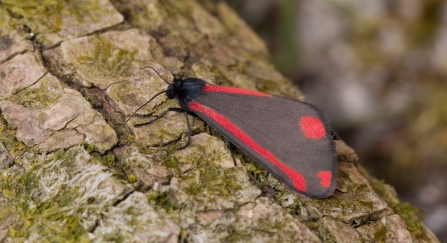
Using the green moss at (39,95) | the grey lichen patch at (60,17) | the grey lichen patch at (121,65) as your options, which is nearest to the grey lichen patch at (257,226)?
the grey lichen patch at (121,65)

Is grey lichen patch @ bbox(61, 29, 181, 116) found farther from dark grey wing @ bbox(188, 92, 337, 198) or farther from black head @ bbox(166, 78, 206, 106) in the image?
dark grey wing @ bbox(188, 92, 337, 198)

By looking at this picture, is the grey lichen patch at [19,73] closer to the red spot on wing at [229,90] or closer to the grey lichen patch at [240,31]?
the red spot on wing at [229,90]

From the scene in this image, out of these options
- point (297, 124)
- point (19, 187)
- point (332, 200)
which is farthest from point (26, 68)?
point (332, 200)

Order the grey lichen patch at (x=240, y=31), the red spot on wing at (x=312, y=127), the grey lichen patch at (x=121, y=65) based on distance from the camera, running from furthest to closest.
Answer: the grey lichen patch at (x=240, y=31) < the grey lichen patch at (x=121, y=65) < the red spot on wing at (x=312, y=127)

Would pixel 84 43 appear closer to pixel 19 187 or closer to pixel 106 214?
pixel 19 187

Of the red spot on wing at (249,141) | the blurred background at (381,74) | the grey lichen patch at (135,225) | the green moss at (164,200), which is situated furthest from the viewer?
the blurred background at (381,74)

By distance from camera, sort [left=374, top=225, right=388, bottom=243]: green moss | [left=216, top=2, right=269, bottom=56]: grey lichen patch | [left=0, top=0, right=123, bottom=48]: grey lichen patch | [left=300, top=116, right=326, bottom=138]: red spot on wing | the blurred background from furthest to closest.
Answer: the blurred background → [left=216, top=2, right=269, bottom=56]: grey lichen patch → [left=0, top=0, right=123, bottom=48]: grey lichen patch → [left=300, top=116, right=326, bottom=138]: red spot on wing → [left=374, top=225, right=388, bottom=243]: green moss

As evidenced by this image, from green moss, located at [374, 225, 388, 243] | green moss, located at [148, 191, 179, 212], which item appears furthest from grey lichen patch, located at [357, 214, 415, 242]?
green moss, located at [148, 191, 179, 212]

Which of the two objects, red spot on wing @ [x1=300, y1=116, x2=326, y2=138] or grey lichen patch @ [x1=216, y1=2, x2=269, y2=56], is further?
grey lichen patch @ [x1=216, y1=2, x2=269, y2=56]
